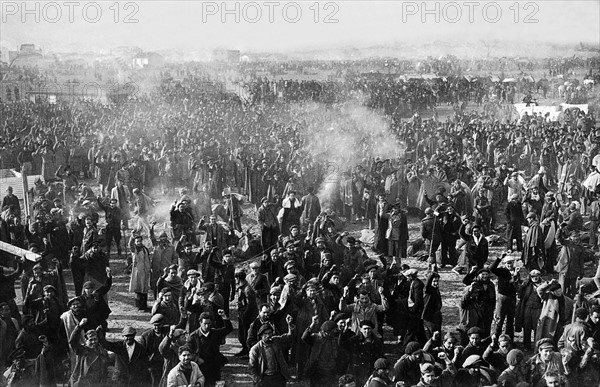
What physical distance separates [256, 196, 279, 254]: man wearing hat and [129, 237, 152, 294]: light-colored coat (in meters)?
2.22

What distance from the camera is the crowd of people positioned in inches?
235

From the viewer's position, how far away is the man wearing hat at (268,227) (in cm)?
1054

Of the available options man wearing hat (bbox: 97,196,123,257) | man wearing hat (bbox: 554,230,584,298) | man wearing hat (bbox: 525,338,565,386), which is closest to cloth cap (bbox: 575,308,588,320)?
man wearing hat (bbox: 525,338,565,386)

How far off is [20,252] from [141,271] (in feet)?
4.79

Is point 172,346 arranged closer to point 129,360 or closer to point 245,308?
point 129,360

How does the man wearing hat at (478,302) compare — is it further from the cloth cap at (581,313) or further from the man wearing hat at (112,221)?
the man wearing hat at (112,221)

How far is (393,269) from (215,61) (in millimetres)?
28930

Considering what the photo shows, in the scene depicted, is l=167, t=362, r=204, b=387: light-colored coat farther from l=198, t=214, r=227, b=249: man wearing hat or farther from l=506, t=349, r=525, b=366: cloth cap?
l=198, t=214, r=227, b=249: man wearing hat

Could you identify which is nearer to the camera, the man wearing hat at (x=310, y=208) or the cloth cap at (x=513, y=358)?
the cloth cap at (x=513, y=358)

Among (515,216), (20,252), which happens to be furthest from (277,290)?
(515,216)

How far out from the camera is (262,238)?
34.8 feet

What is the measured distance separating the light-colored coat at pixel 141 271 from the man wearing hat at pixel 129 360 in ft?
8.64

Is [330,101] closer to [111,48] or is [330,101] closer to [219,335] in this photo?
[111,48]

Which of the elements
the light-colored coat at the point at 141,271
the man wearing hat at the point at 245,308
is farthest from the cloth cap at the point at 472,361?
the light-colored coat at the point at 141,271
